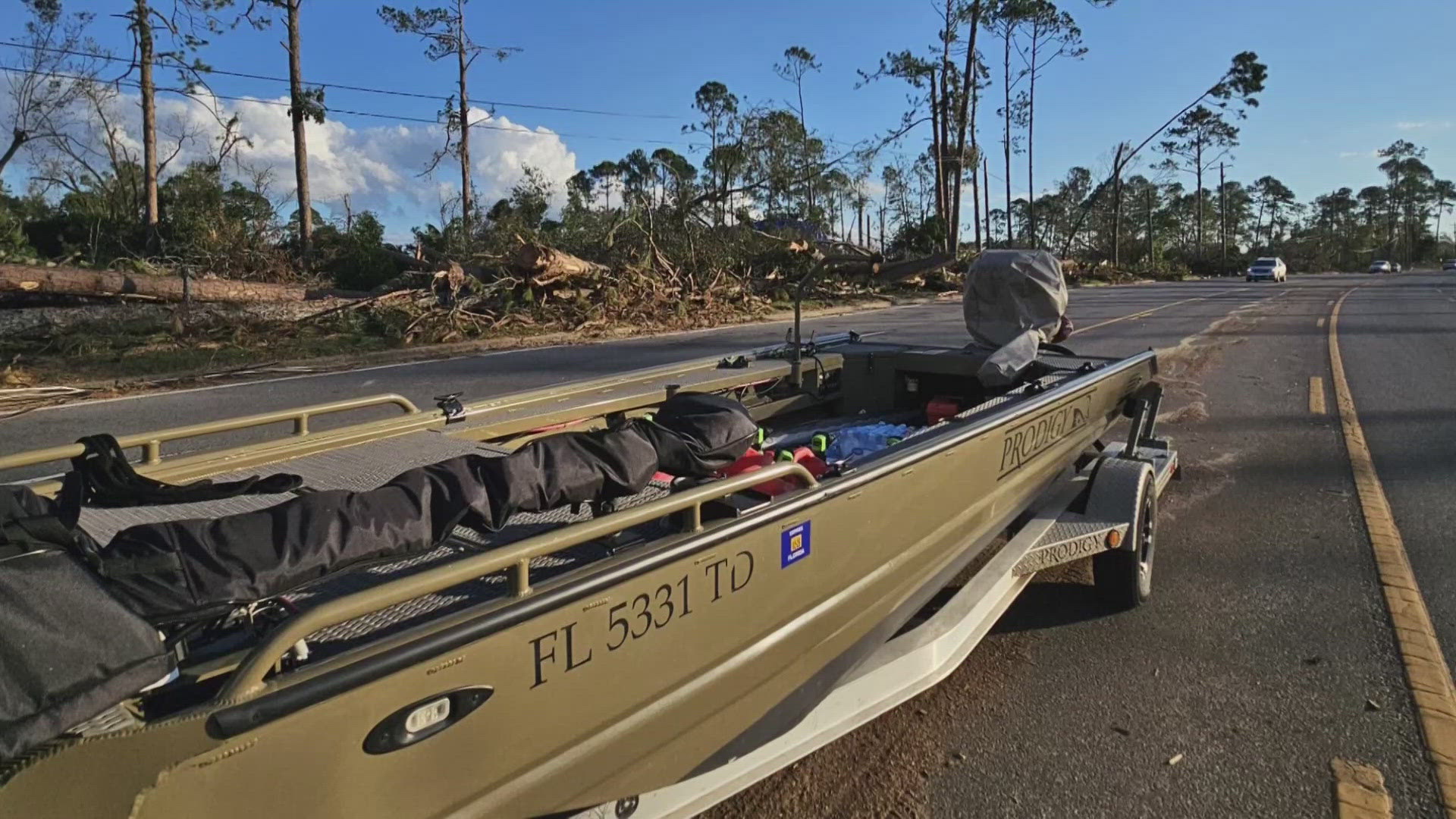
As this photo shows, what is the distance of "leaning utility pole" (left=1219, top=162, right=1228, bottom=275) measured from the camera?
240ft

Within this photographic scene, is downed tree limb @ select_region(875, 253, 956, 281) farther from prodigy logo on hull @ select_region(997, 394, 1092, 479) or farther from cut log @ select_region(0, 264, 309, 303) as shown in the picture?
prodigy logo on hull @ select_region(997, 394, 1092, 479)

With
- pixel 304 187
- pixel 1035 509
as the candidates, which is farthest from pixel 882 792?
pixel 304 187

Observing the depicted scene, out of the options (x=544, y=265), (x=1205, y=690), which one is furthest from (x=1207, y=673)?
(x=544, y=265)

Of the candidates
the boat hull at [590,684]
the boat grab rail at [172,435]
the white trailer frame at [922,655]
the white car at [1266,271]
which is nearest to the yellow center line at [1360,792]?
the white trailer frame at [922,655]

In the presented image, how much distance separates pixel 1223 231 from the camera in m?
84.7

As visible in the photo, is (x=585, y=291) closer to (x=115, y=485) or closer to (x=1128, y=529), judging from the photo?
(x=1128, y=529)

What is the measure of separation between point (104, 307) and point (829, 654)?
16402 millimetres

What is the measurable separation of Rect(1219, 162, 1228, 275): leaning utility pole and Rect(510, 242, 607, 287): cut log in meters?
70.3

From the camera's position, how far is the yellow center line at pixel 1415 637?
2.86 m

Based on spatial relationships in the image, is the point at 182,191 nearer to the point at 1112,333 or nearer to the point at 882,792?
the point at 1112,333

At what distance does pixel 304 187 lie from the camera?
77.3 feet

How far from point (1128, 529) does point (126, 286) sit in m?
17.2

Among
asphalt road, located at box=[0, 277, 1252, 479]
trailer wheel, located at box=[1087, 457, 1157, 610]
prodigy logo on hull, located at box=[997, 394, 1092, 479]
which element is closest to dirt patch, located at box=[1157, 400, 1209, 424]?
asphalt road, located at box=[0, 277, 1252, 479]

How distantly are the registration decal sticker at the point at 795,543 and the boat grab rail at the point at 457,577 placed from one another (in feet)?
0.68
